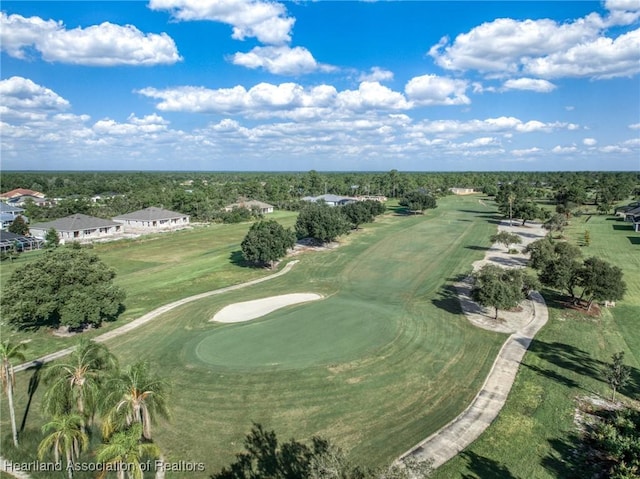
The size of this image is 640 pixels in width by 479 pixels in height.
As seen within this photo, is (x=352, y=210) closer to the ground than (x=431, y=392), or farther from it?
farther from it

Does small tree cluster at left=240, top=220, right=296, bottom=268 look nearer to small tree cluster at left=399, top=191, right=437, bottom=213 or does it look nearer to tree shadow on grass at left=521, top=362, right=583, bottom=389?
tree shadow on grass at left=521, top=362, right=583, bottom=389

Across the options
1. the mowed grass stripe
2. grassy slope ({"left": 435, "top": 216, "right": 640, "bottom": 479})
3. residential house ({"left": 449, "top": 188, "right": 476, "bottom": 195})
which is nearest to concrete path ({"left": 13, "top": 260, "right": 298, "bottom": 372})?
the mowed grass stripe

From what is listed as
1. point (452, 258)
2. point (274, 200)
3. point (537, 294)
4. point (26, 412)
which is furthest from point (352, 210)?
point (26, 412)

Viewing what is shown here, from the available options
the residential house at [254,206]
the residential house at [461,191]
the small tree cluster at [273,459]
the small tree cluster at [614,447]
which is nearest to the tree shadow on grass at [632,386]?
the small tree cluster at [614,447]

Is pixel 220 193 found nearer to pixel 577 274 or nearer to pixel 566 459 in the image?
pixel 577 274

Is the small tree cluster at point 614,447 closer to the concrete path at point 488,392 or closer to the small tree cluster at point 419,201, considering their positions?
the concrete path at point 488,392

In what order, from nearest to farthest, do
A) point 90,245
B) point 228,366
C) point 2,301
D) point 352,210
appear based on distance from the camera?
point 228,366
point 2,301
point 90,245
point 352,210

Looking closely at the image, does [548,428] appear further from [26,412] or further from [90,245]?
[90,245]
